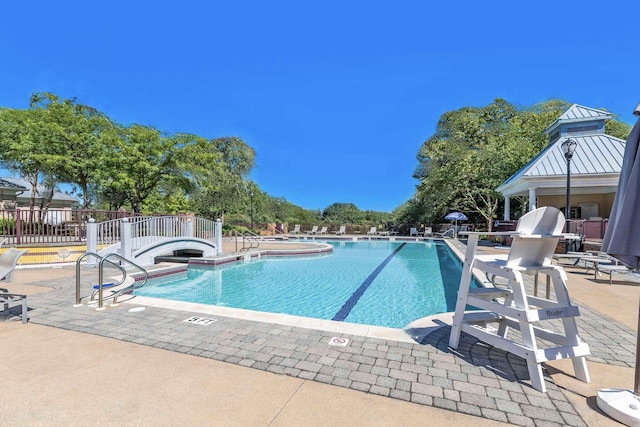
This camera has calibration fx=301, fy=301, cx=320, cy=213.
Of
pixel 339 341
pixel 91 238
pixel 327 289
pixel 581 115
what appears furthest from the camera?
pixel 581 115

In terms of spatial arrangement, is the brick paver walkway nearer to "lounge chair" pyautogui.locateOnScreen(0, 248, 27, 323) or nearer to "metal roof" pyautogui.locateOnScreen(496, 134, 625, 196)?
"lounge chair" pyautogui.locateOnScreen(0, 248, 27, 323)

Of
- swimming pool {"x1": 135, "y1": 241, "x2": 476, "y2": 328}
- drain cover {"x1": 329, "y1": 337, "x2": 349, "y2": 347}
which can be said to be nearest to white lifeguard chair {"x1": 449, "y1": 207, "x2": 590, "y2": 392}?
drain cover {"x1": 329, "y1": 337, "x2": 349, "y2": 347}

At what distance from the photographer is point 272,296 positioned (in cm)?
668

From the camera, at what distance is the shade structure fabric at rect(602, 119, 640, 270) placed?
1.82 meters

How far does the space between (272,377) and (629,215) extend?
8.70 ft

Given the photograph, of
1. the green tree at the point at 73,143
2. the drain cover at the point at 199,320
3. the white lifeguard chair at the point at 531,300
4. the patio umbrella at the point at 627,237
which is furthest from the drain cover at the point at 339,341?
the green tree at the point at 73,143

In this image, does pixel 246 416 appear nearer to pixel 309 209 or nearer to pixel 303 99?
pixel 309 209

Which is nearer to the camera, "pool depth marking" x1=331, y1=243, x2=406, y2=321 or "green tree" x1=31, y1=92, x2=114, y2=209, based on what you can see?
"pool depth marking" x1=331, y1=243, x2=406, y2=321

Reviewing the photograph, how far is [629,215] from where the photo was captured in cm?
186

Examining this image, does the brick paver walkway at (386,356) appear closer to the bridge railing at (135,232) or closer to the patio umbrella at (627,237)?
the patio umbrella at (627,237)

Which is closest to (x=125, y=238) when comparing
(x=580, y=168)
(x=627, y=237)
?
(x=627, y=237)

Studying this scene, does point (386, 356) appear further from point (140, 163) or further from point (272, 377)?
point (140, 163)

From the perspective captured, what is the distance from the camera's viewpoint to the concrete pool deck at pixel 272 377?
6.18ft

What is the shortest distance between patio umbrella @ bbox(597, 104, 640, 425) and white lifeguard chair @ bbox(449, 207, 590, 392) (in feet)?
1.14
